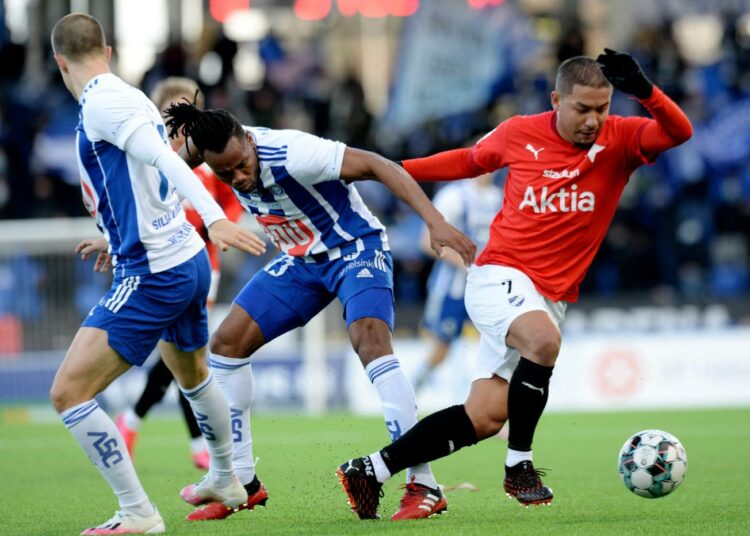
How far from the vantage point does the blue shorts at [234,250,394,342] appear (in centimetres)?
620

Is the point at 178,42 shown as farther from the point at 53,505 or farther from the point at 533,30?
the point at 53,505

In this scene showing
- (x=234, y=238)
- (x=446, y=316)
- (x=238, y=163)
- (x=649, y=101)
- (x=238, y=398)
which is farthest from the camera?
(x=446, y=316)

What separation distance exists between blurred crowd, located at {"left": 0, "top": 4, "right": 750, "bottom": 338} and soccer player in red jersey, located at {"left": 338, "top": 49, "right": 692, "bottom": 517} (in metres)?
9.04

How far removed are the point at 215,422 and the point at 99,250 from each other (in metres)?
1.03

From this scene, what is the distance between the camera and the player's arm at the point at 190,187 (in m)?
5.08

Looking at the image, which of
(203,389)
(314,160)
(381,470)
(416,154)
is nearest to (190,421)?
(203,389)

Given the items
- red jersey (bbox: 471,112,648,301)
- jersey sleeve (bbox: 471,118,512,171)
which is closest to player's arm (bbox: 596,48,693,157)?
red jersey (bbox: 471,112,648,301)

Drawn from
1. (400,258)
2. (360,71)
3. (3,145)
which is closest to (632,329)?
(400,258)

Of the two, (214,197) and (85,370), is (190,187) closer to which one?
(85,370)

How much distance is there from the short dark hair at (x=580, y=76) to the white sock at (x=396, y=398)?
61.6 inches

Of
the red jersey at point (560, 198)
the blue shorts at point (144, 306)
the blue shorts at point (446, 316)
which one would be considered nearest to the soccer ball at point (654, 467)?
the red jersey at point (560, 198)

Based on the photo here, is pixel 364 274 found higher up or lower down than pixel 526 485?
higher up

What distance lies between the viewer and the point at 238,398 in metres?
6.53

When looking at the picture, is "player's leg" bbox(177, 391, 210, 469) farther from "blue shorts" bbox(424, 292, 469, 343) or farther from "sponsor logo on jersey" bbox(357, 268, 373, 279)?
"blue shorts" bbox(424, 292, 469, 343)
